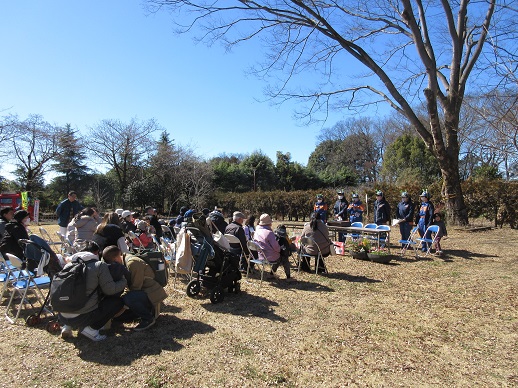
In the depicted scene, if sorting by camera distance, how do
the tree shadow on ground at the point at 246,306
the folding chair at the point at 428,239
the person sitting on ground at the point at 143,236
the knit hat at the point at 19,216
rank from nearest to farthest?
1. the tree shadow on ground at the point at 246,306
2. the knit hat at the point at 19,216
3. the person sitting on ground at the point at 143,236
4. the folding chair at the point at 428,239

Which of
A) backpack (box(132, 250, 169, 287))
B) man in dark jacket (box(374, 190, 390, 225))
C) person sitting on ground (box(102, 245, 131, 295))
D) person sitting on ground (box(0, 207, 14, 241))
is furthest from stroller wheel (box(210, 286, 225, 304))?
man in dark jacket (box(374, 190, 390, 225))

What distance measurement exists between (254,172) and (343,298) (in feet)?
86.6

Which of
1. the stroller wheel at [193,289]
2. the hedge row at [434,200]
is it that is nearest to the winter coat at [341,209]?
the hedge row at [434,200]

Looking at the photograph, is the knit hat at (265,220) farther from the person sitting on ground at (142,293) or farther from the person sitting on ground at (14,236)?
the person sitting on ground at (14,236)

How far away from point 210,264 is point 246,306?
2.73 ft

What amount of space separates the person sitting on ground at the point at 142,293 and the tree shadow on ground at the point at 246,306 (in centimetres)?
93

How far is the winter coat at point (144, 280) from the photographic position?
13.6 ft

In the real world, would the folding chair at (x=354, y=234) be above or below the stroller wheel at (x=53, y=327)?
above

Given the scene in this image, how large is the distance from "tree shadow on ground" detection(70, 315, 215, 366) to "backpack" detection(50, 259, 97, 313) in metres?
0.44

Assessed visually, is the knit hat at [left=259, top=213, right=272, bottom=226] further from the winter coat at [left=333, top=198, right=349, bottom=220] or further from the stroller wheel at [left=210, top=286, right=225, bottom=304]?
the winter coat at [left=333, top=198, right=349, bottom=220]

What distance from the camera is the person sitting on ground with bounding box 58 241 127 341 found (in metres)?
3.70

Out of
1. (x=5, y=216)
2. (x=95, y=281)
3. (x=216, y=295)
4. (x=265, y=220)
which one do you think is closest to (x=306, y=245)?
(x=265, y=220)

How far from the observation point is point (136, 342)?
3812mm

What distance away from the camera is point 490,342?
388 cm
